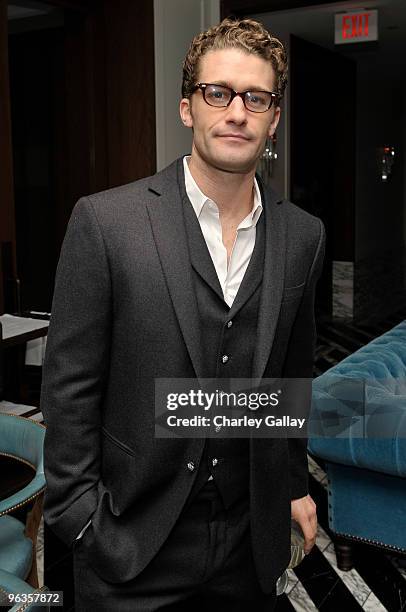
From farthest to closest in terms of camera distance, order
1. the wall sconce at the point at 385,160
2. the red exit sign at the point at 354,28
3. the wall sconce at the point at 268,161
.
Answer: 1. the wall sconce at the point at 385,160
2. the wall sconce at the point at 268,161
3. the red exit sign at the point at 354,28

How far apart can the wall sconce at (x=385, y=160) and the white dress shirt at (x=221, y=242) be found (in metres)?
8.19

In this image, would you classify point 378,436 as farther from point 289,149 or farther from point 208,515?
point 289,149

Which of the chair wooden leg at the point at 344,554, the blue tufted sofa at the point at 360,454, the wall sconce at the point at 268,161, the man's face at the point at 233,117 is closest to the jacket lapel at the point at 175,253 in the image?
the man's face at the point at 233,117

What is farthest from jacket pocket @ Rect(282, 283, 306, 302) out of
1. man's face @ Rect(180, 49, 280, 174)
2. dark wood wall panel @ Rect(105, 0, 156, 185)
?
dark wood wall panel @ Rect(105, 0, 156, 185)

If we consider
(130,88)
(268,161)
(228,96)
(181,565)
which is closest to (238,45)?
(228,96)

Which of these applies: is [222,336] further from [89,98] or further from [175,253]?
[89,98]

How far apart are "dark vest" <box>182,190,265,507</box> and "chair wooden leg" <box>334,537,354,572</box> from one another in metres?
1.70

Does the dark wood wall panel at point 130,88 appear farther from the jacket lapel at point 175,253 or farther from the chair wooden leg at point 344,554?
the jacket lapel at point 175,253

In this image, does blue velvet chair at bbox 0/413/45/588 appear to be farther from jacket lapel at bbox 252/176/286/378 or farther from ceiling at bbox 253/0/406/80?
ceiling at bbox 253/0/406/80

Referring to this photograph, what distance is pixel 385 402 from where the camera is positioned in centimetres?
272

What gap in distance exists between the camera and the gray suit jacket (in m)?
1.35

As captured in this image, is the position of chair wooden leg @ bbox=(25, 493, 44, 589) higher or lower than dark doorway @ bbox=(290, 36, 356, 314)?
lower

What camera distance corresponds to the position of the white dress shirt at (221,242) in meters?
1.46

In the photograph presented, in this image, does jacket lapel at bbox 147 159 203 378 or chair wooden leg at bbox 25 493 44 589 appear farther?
chair wooden leg at bbox 25 493 44 589
